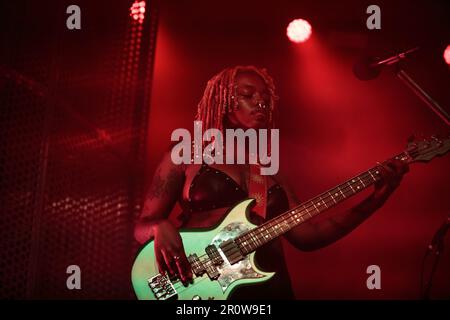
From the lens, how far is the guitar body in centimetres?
196

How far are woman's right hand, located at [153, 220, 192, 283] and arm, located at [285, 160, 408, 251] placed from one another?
0.81 meters

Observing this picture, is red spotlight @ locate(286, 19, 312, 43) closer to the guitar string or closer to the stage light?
the stage light

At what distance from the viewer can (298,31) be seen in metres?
4.12

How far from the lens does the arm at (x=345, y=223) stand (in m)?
2.50

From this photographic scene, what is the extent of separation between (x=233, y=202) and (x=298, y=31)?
2.57 metres

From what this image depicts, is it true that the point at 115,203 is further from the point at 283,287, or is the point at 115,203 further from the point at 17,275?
the point at 283,287

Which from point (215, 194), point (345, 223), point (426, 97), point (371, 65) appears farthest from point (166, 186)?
point (426, 97)

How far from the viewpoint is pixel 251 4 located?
3.91m

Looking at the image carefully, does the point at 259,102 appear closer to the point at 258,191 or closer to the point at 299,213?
the point at 258,191

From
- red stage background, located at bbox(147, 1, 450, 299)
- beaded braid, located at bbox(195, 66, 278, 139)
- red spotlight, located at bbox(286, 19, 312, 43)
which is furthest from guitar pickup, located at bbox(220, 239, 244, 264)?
red spotlight, located at bbox(286, 19, 312, 43)

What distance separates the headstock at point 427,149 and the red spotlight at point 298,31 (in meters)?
1.94

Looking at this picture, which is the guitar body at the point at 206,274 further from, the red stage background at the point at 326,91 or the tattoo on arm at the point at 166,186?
the red stage background at the point at 326,91

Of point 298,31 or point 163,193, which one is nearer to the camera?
point 163,193

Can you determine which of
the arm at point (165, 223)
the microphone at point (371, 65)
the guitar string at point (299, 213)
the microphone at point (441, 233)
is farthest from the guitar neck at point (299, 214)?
the microphone at point (371, 65)
